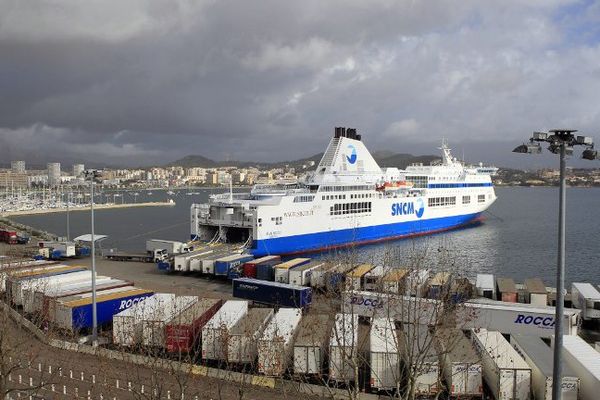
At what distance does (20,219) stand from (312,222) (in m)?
73.7

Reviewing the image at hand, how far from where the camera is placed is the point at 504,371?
12.3m

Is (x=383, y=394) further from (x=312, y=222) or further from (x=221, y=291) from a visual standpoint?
(x=312, y=222)

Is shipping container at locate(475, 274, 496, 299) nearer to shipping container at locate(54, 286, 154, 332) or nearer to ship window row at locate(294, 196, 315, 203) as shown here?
shipping container at locate(54, 286, 154, 332)

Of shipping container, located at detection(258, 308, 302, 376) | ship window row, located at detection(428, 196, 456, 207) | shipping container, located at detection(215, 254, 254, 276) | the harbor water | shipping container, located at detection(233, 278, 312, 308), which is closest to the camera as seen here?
shipping container, located at detection(258, 308, 302, 376)

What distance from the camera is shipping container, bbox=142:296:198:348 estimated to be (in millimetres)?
14597

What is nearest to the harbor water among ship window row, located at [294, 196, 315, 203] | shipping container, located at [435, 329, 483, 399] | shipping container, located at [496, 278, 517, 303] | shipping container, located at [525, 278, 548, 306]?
ship window row, located at [294, 196, 315, 203]

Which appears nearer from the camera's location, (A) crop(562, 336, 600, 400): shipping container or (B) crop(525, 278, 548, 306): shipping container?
(A) crop(562, 336, 600, 400): shipping container

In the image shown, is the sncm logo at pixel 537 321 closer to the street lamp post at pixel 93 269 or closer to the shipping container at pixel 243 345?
the shipping container at pixel 243 345

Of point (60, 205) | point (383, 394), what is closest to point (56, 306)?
point (383, 394)

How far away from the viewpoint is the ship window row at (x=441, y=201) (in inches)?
2015

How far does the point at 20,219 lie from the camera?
90500mm

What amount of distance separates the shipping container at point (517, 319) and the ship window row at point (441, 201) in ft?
113

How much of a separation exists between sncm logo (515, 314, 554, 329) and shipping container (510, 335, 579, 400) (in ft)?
8.56

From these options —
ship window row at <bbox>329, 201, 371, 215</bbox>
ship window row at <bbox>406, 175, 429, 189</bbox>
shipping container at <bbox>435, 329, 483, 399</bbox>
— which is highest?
ship window row at <bbox>406, 175, 429, 189</bbox>
